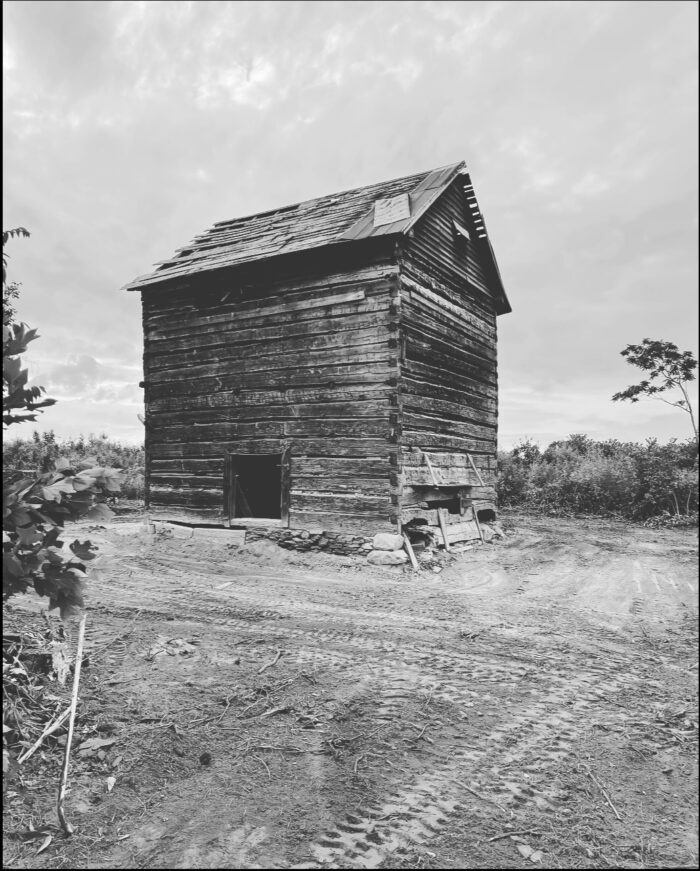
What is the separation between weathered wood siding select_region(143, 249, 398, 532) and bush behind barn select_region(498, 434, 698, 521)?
4.00 meters

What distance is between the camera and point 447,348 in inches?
516

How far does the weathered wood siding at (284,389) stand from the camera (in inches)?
444

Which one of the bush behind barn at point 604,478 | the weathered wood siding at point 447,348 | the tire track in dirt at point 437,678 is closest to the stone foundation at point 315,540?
the weathered wood siding at point 447,348

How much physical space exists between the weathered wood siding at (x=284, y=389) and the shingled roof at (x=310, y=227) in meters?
0.54

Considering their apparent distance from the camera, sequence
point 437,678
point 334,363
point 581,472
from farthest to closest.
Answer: point 334,363, point 581,472, point 437,678

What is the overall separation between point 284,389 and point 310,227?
4.01 meters

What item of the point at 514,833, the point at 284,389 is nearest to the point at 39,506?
the point at 514,833

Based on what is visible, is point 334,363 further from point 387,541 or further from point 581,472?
point 581,472

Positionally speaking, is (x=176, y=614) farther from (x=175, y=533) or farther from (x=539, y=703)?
(x=175, y=533)

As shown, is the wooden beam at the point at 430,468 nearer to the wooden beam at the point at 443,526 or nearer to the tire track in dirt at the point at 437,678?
the wooden beam at the point at 443,526

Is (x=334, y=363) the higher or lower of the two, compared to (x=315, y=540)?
higher

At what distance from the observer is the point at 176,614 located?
7164 millimetres

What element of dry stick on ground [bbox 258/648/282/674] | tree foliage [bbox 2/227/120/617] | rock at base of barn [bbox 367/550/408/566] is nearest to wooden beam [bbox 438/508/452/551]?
rock at base of barn [bbox 367/550/408/566]

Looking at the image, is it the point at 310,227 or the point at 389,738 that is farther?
the point at 310,227
